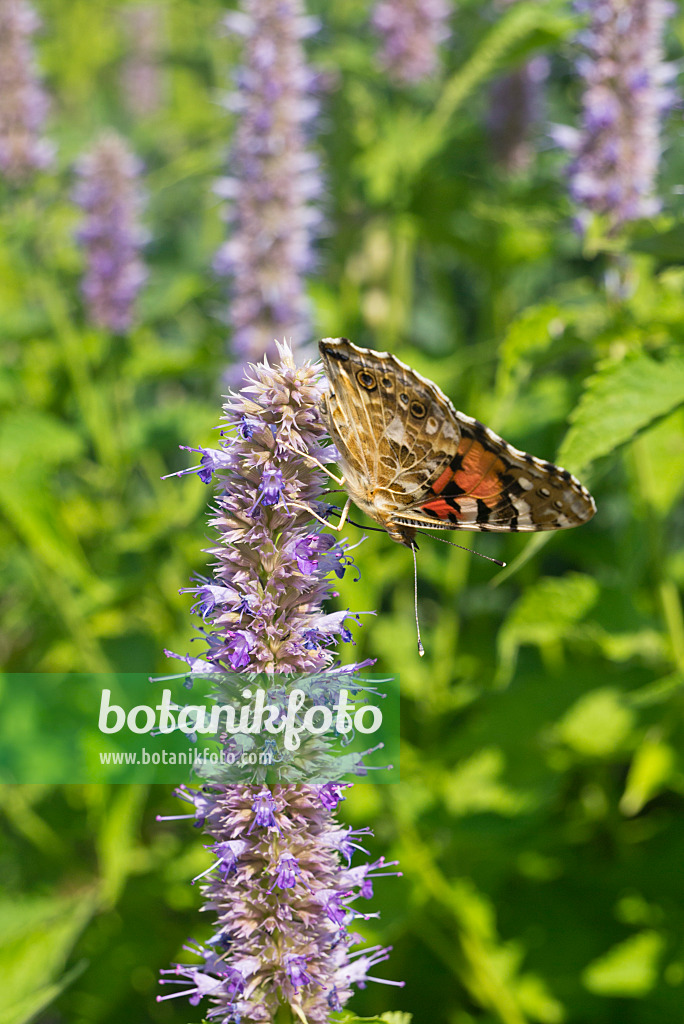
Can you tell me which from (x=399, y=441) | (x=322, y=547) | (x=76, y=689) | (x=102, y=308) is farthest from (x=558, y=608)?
(x=102, y=308)

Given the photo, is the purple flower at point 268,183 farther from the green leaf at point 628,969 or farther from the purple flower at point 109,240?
the green leaf at point 628,969

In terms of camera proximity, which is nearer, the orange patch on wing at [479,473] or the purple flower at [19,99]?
the orange patch on wing at [479,473]

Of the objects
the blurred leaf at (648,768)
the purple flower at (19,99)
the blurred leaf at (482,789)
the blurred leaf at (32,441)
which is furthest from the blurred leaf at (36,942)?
the purple flower at (19,99)

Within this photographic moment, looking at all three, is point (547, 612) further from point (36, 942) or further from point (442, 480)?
point (36, 942)

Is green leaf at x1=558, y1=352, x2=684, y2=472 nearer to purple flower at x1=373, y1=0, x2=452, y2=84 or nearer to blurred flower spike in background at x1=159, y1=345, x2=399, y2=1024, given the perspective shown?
blurred flower spike in background at x1=159, y1=345, x2=399, y2=1024

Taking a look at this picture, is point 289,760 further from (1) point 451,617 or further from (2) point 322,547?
(1) point 451,617

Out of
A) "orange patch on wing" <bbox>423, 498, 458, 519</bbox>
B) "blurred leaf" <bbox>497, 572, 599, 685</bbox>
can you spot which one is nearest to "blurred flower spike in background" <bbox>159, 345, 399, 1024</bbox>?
"orange patch on wing" <bbox>423, 498, 458, 519</bbox>
